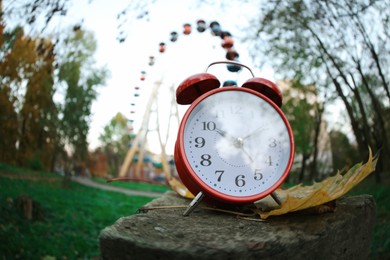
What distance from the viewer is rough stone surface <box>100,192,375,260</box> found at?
79 cm

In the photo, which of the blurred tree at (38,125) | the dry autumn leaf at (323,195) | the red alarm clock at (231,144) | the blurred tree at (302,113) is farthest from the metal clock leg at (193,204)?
the blurred tree at (302,113)

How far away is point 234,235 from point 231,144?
388 millimetres

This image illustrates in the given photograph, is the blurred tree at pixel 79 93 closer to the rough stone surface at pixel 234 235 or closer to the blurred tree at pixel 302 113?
the blurred tree at pixel 302 113

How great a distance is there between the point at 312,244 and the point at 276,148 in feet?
1.31

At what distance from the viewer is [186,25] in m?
3.68

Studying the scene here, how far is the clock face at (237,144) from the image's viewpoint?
1186 mm

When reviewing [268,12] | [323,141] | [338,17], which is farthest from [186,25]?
[323,141]

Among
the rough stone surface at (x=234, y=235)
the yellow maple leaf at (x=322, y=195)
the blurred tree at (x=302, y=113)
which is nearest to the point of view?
the rough stone surface at (x=234, y=235)

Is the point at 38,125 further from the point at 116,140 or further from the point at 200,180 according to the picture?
the point at 116,140

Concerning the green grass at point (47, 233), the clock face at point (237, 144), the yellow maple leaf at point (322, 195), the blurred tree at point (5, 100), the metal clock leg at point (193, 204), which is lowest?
the green grass at point (47, 233)

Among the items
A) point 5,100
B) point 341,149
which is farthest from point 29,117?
point 341,149

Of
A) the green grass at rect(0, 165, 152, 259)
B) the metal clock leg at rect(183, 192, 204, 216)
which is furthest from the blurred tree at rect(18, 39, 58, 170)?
the metal clock leg at rect(183, 192, 204, 216)

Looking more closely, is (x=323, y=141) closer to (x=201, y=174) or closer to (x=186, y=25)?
(x=186, y=25)

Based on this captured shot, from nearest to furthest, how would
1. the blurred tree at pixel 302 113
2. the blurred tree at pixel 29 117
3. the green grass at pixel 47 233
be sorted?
the green grass at pixel 47 233 → the blurred tree at pixel 29 117 → the blurred tree at pixel 302 113
